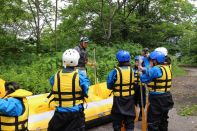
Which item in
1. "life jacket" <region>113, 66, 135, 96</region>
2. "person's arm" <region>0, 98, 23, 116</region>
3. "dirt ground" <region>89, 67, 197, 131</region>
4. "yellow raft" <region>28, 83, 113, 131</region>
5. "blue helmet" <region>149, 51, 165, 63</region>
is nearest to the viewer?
"person's arm" <region>0, 98, 23, 116</region>

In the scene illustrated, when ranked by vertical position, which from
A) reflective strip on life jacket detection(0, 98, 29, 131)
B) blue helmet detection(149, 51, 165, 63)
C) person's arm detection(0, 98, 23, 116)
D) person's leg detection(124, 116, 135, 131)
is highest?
blue helmet detection(149, 51, 165, 63)

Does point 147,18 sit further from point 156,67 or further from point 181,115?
point 156,67

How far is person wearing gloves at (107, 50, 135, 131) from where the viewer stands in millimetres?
5895

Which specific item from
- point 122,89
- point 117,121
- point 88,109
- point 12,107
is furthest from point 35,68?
point 12,107

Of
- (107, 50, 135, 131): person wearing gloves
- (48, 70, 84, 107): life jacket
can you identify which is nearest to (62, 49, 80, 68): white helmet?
(48, 70, 84, 107): life jacket

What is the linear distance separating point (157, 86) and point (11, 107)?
3195 millimetres

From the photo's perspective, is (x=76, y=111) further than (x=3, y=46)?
No

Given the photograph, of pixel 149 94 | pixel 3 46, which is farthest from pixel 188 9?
pixel 149 94

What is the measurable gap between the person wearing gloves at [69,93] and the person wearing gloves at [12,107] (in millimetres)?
909

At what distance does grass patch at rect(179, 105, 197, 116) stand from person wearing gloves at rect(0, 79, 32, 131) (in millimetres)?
5782

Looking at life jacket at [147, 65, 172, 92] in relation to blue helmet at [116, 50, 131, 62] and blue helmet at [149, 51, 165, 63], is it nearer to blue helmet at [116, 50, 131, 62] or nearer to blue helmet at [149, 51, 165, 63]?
blue helmet at [149, 51, 165, 63]

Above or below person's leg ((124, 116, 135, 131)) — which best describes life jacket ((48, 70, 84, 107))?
above

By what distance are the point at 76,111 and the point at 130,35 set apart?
53.7 ft

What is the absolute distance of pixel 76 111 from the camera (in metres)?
4.91
